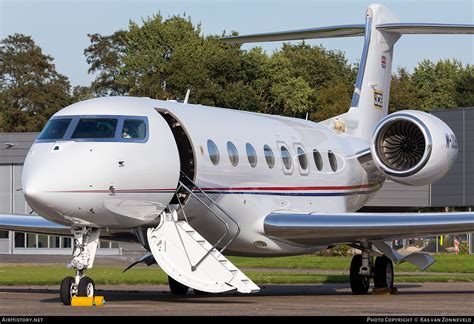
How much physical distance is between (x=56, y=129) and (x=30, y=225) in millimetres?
4333

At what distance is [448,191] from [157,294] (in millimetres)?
44647

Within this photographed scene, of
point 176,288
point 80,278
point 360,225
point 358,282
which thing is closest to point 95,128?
point 80,278

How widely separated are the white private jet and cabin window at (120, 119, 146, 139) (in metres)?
0.02

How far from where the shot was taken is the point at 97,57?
10712cm

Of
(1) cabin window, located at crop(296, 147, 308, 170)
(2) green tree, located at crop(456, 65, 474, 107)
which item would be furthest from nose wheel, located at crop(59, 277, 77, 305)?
(2) green tree, located at crop(456, 65, 474, 107)

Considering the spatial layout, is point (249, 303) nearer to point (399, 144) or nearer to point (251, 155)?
point (251, 155)

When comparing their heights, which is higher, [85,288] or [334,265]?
[85,288]

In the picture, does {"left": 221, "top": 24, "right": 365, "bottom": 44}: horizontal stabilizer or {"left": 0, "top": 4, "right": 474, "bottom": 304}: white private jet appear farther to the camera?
{"left": 221, "top": 24, "right": 365, "bottom": 44}: horizontal stabilizer

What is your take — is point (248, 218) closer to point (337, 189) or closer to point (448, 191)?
point (337, 189)

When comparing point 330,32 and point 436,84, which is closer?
point 330,32

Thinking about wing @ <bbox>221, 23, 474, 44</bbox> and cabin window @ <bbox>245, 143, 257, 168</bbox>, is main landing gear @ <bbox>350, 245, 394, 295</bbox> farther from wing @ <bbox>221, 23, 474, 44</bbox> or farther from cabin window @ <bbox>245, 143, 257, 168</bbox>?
wing @ <bbox>221, 23, 474, 44</bbox>

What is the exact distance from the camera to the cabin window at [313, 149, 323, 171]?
25.3m

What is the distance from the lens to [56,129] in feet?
64.6

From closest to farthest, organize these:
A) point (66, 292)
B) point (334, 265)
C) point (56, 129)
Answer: point (66, 292), point (56, 129), point (334, 265)
